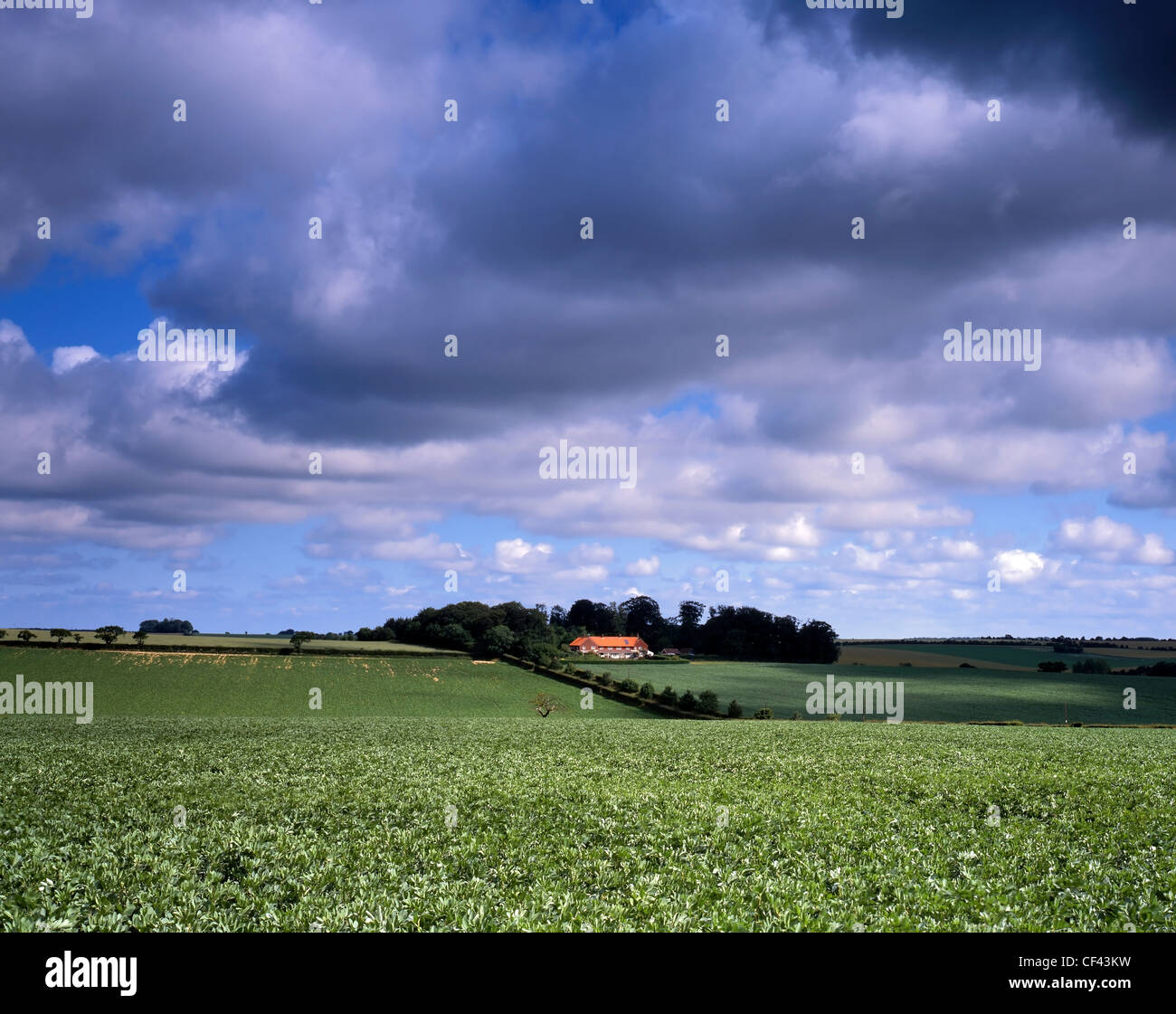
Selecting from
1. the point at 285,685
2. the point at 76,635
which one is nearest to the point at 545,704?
the point at 285,685

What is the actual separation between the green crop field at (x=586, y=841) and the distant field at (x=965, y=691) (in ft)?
197

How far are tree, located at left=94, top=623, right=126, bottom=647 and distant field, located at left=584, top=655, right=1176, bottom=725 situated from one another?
2791 inches

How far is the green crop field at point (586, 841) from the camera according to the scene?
11219 mm

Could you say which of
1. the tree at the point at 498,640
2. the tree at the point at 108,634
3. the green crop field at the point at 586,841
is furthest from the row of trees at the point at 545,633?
the green crop field at the point at 586,841

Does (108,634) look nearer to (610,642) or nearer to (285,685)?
(285,685)

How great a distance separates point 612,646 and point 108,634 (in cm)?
10978

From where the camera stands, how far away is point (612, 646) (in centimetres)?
17525

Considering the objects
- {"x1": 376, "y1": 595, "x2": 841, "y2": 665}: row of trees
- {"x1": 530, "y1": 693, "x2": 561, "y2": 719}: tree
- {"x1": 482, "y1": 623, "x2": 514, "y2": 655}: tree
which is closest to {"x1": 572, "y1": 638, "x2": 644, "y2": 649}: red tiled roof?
{"x1": 376, "y1": 595, "x2": 841, "y2": 665}: row of trees

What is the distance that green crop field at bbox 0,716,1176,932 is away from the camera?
11.2 m

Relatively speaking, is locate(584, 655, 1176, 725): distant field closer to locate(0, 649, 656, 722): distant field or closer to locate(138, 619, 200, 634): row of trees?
locate(0, 649, 656, 722): distant field

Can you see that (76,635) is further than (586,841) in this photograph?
Yes

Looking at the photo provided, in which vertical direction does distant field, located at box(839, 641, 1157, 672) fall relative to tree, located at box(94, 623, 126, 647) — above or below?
below

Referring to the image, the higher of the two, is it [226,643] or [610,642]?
[226,643]

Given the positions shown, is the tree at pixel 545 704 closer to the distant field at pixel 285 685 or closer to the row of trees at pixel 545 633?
the distant field at pixel 285 685
